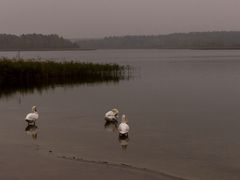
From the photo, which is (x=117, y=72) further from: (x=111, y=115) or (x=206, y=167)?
(x=206, y=167)

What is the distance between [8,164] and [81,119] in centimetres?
929

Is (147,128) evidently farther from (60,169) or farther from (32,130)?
(60,169)

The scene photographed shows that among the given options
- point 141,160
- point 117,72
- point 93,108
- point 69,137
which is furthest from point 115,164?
point 117,72

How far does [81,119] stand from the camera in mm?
23156

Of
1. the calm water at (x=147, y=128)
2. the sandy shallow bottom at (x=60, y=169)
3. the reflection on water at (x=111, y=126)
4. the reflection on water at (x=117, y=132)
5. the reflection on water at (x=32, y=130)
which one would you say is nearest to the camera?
the sandy shallow bottom at (x=60, y=169)

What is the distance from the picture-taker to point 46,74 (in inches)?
1783

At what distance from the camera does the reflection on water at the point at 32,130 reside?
756 inches

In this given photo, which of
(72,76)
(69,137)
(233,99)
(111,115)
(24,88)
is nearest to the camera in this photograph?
(69,137)

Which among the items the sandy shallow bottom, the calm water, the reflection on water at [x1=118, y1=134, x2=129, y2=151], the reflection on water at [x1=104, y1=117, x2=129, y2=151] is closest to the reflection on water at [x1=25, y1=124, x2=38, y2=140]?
the calm water

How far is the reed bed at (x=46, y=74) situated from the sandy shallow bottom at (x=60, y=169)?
2456cm

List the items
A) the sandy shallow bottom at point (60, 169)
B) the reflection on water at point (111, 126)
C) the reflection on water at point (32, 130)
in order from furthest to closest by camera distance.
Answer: the reflection on water at point (111, 126) < the reflection on water at point (32, 130) < the sandy shallow bottom at point (60, 169)

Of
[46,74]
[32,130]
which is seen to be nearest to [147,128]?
[32,130]

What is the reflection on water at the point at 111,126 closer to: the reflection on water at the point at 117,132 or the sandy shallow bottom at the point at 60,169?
the reflection on water at the point at 117,132

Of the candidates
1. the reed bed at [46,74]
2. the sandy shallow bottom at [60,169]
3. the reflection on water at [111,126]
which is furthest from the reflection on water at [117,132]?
the reed bed at [46,74]
